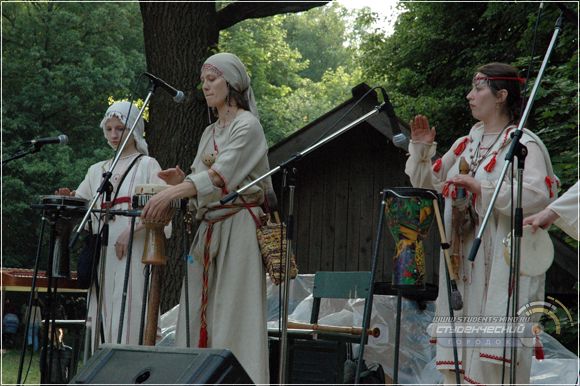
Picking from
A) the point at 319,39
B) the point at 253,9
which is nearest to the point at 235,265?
the point at 253,9

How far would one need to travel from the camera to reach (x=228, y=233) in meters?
4.85

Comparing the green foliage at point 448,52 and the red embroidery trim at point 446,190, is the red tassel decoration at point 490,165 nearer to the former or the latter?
the red embroidery trim at point 446,190

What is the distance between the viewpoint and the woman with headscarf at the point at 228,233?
4.75 m

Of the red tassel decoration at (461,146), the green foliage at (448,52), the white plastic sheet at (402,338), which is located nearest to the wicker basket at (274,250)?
the red tassel decoration at (461,146)

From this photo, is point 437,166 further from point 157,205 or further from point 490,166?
point 157,205

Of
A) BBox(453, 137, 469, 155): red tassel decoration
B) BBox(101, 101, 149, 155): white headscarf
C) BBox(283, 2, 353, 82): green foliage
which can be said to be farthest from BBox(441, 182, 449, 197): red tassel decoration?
BBox(283, 2, 353, 82): green foliage

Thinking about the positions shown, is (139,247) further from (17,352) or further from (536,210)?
(17,352)

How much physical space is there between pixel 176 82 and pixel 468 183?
4280 mm

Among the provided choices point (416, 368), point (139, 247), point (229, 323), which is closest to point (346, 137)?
point (416, 368)

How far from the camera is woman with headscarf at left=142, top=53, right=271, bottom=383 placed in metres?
4.75

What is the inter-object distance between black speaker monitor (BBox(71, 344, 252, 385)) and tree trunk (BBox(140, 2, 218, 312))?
13.3ft

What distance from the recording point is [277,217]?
5027mm

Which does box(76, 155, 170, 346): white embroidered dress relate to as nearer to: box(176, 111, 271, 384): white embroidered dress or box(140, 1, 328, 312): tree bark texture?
box(176, 111, 271, 384): white embroidered dress

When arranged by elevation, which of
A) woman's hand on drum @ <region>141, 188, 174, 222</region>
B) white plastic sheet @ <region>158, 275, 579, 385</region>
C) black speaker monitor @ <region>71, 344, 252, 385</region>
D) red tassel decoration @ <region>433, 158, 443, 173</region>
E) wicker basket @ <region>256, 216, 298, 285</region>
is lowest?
white plastic sheet @ <region>158, 275, 579, 385</region>
